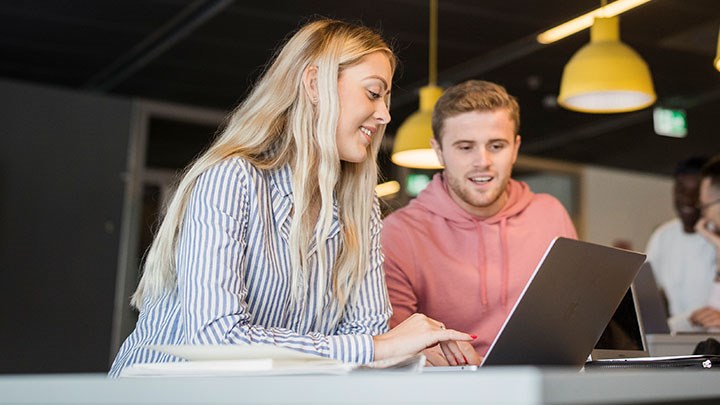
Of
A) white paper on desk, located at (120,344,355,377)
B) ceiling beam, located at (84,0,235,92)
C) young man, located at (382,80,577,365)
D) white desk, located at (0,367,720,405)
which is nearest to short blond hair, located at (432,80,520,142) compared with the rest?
young man, located at (382,80,577,365)

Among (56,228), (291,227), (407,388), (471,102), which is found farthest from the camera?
(56,228)

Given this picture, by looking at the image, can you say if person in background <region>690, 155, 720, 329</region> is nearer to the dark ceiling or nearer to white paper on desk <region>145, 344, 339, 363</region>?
the dark ceiling

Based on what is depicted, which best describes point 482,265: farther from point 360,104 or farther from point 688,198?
point 688,198

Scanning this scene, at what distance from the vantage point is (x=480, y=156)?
8.77ft

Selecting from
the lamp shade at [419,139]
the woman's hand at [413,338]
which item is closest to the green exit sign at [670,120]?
the lamp shade at [419,139]

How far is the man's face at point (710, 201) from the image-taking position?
403cm

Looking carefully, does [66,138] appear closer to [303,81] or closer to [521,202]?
[521,202]

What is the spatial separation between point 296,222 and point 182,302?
0.31 meters

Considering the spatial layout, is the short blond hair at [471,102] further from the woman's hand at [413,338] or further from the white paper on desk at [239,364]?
the white paper on desk at [239,364]

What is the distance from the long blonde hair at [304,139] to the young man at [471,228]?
21.5 inches

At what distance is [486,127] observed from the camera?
2684 mm

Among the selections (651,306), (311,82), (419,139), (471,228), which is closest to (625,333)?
(471,228)

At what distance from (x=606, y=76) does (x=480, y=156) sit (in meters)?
1.07

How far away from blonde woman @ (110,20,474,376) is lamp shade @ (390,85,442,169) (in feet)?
6.52
